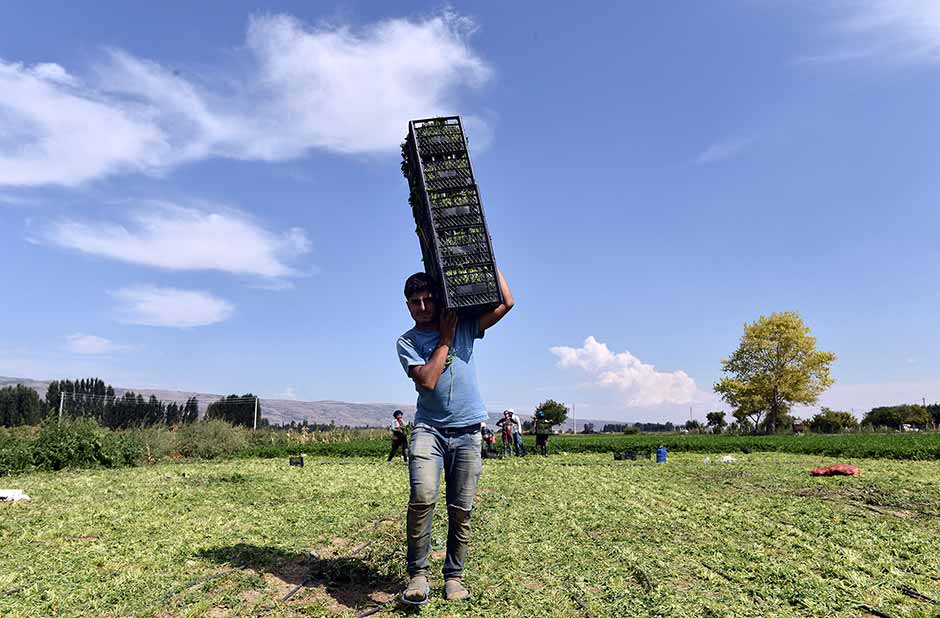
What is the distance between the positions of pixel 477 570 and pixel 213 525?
3.31 meters

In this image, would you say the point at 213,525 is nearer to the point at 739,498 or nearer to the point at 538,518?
the point at 538,518

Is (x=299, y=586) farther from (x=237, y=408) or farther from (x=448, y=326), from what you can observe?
(x=237, y=408)

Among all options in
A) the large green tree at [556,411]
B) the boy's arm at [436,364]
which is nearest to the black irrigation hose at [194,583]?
the boy's arm at [436,364]

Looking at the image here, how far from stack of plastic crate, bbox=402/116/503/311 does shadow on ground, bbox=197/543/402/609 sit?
6.73 ft

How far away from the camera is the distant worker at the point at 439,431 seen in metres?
3.96

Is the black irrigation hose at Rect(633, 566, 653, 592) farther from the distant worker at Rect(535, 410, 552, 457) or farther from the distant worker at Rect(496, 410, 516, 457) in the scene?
the distant worker at Rect(496, 410, 516, 457)

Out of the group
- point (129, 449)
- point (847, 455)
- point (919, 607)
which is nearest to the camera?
point (919, 607)

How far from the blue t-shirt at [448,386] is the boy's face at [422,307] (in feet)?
0.30

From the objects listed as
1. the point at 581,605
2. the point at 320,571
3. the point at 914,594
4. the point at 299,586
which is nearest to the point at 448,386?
the point at 581,605

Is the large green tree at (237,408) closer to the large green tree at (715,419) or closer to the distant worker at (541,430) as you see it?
the distant worker at (541,430)

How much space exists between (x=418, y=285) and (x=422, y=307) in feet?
0.51

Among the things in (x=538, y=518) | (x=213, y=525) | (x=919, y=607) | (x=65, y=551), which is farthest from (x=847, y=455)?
(x=65, y=551)

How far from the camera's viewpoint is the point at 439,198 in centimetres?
462

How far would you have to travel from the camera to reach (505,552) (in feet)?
17.5
